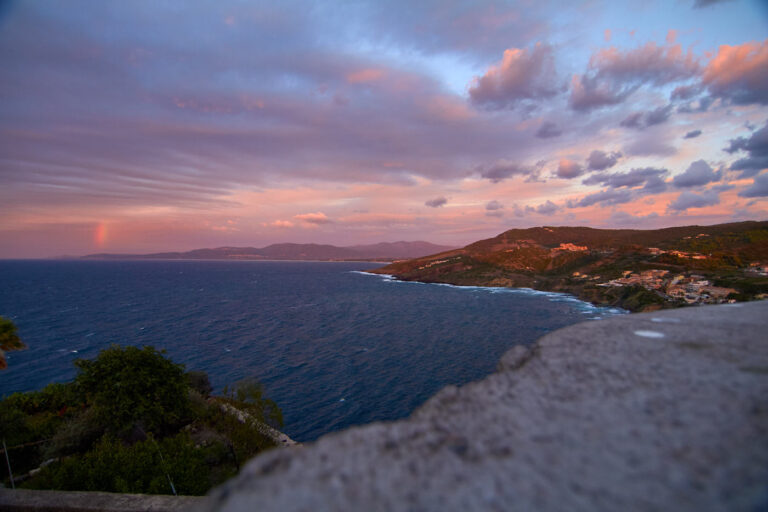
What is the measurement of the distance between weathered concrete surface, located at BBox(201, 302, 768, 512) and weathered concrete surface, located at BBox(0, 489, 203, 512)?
9.41 m

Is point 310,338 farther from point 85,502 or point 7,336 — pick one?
point 85,502

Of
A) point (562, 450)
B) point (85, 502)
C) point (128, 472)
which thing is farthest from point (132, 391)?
point (562, 450)

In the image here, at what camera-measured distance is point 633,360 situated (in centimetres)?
302

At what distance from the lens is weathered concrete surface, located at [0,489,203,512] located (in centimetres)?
860

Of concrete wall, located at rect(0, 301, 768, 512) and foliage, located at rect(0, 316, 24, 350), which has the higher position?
concrete wall, located at rect(0, 301, 768, 512)

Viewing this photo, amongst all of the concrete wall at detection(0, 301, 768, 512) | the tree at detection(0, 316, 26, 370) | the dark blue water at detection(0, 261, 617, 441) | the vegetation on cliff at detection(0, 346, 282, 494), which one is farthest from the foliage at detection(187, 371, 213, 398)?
the concrete wall at detection(0, 301, 768, 512)

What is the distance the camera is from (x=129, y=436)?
1636 centimetres

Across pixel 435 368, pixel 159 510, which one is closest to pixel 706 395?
pixel 159 510

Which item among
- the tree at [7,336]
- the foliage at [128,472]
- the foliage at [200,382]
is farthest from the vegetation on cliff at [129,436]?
the foliage at [200,382]

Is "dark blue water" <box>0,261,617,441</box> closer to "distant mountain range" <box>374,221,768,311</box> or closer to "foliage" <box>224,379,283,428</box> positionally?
"foliage" <box>224,379,283,428</box>

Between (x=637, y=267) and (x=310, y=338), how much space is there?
315ft

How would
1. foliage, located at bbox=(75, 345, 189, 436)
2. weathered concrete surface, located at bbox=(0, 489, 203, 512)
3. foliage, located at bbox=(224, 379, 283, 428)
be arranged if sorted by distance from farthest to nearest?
foliage, located at bbox=(224, 379, 283, 428), foliage, located at bbox=(75, 345, 189, 436), weathered concrete surface, located at bbox=(0, 489, 203, 512)

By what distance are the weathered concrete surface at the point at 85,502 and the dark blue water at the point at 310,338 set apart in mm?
17910

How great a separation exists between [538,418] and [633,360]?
4.52 feet
